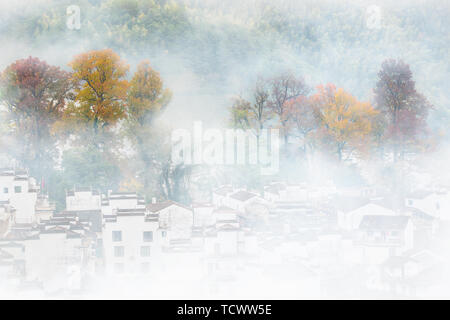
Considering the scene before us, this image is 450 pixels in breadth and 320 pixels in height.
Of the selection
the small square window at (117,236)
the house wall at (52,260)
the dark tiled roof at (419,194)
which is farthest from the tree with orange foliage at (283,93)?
the house wall at (52,260)

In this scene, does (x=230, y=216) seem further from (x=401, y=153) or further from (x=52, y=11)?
(x=52, y=11)

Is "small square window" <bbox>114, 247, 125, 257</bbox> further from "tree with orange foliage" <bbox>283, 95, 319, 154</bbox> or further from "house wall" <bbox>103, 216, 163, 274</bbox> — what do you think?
"tree with orange foliage" <bbox>283, 95, 319, 154</bbox>

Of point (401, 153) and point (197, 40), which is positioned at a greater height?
point (197, 40)

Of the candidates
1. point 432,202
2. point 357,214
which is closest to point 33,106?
point 357,214

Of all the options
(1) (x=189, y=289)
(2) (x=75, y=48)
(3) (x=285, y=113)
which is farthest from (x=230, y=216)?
(2) (x=75, y=48)

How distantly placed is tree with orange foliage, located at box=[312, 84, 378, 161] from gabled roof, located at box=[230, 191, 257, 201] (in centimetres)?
173

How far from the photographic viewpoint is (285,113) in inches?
349

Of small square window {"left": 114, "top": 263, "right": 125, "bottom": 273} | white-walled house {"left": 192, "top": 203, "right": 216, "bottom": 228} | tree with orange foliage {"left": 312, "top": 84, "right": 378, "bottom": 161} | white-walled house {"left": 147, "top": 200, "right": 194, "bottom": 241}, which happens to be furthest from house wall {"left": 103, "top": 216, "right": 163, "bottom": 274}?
tree with orange foliage {"left": 312, "top": 84, "right": 378, "bottom": 161}

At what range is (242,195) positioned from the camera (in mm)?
7578

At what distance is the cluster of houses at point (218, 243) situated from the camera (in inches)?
→ 244

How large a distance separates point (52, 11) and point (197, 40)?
368cm

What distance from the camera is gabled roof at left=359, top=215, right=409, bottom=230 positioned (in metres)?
7.00

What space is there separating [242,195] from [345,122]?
7.38 feet

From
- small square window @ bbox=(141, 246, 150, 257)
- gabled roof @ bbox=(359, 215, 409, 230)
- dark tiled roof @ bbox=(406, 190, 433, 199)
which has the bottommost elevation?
small square window @ bbox=(141, 246, 150, 257)
